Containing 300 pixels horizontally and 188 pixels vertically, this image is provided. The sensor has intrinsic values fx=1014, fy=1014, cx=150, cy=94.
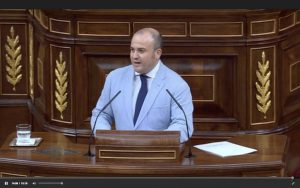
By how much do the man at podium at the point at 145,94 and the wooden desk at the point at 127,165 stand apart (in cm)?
33

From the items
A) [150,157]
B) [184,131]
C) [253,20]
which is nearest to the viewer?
[150,157]

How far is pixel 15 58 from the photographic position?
7.84 meters

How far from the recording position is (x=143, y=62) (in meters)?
5.38

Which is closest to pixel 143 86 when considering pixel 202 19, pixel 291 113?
pixel 202 19

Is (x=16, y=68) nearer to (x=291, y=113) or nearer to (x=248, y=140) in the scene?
(x=291, y=113)

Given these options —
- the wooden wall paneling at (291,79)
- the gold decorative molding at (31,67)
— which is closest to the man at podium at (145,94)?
the wooden wall paneling at (291,79)

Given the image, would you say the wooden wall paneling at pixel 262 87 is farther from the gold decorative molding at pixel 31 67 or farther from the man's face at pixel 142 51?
the man's face at pixel 142 51

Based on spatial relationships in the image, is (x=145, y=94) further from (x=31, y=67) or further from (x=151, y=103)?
(x=31, y=67)

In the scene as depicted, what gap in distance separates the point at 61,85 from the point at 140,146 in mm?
2713

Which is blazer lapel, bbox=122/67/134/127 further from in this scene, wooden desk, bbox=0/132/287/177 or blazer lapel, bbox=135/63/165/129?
wooden desk, bbox=0/132/287/177

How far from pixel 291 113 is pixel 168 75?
2291mm

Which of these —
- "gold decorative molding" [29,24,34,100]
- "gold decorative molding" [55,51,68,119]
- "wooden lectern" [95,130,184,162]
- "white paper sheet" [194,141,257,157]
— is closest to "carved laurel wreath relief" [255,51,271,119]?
"gold decorative molding" [55,51,68,119]

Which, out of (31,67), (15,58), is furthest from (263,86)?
(15,58)

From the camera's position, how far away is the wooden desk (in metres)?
4.82
